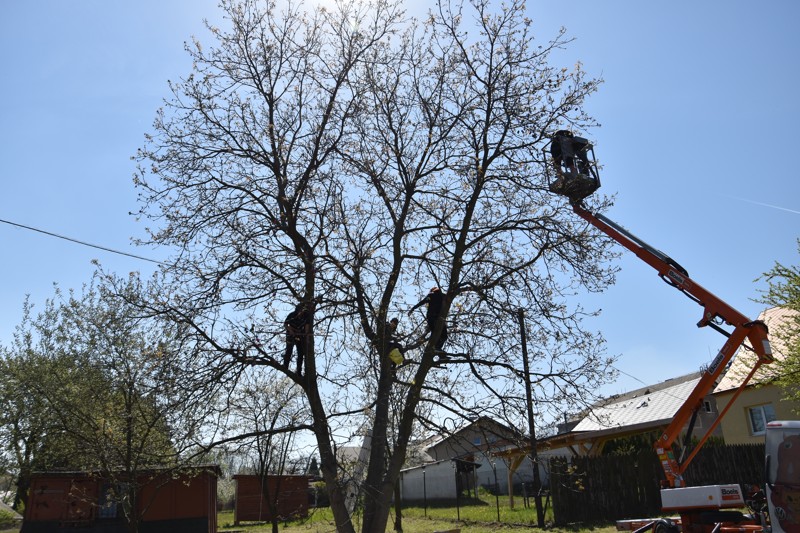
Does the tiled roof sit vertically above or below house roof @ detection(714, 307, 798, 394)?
below

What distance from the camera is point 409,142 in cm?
1005

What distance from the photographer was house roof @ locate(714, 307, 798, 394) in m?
17.6

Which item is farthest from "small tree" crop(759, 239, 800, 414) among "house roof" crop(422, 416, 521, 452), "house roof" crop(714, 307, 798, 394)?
"house roof" crop(422, 416, 521, 452)

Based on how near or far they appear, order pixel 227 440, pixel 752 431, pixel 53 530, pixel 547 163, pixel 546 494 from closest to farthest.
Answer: pixel 227 440 → pixel 547 163 → pixel 546 494 → pixel 53 530 → pixel 752 431

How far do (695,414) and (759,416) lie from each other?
682 inches

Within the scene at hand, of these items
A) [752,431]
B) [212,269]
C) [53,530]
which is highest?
[212,269]

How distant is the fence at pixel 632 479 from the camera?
63.4 ft

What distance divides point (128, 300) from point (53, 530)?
17.6 m

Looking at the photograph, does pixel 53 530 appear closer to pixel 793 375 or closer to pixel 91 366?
pixel 91 366

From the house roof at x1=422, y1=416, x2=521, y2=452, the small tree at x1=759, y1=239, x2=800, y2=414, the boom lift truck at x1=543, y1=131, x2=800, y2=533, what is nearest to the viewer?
the boom lift truck at x1=543, y1=131, x2=800, y2=533

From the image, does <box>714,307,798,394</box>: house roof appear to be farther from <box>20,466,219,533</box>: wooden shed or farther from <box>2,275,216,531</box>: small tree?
<box>20,466,219,533</box>: wooden shed

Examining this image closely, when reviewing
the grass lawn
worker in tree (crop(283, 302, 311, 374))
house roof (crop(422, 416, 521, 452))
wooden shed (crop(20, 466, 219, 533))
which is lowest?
the grass lawn

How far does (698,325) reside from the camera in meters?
11.4

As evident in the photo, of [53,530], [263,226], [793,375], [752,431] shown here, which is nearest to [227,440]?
[263,226]
